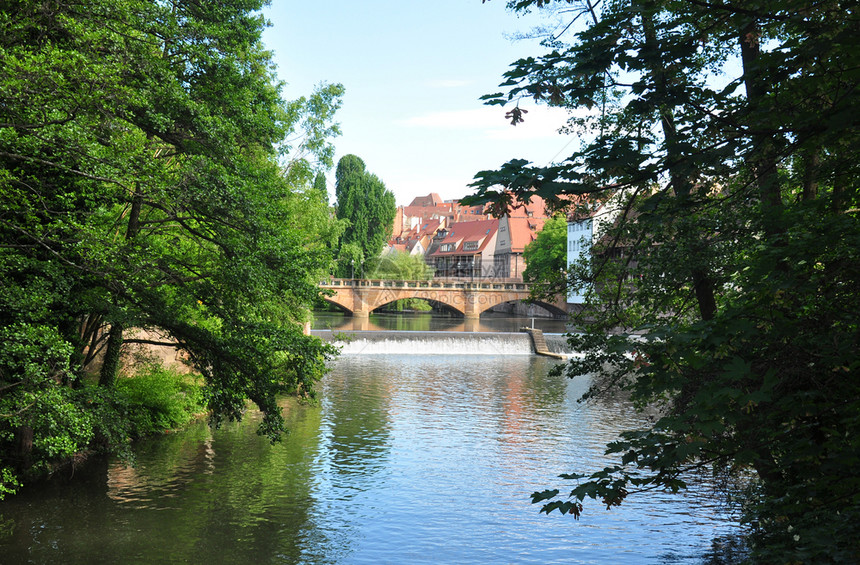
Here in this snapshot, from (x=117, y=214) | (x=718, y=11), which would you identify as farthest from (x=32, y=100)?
(x=718, y=11)

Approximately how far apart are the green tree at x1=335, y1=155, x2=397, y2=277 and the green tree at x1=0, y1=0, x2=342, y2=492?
182 feet

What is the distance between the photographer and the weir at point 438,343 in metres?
39.0

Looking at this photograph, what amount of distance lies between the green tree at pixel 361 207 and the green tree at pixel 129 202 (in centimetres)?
5532

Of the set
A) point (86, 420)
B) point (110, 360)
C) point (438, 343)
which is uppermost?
point (110, 360)

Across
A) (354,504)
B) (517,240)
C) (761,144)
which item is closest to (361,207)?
(517,240)

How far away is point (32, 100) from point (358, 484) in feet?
29.4

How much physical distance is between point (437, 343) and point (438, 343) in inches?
2.4

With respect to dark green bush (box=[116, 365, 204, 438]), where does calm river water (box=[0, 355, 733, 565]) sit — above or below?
below

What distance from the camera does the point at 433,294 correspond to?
67.6 m

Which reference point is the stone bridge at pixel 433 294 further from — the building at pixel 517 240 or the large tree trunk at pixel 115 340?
the large tree trunk at pixel 115 340

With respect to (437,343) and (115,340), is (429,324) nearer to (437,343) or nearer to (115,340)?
(437,343)

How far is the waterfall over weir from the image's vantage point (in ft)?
128

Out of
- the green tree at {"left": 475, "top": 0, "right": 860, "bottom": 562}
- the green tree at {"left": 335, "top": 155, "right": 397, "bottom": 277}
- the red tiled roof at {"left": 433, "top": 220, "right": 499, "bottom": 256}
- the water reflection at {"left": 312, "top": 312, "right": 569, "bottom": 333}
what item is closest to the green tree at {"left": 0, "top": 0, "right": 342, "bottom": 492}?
the green tree at {"left": 475, "top": 0, "right": 860, "bottom": 562}

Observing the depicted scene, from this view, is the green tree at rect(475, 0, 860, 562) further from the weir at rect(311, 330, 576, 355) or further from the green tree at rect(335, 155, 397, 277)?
the green tree at rect(335, 155, 397, 277)
